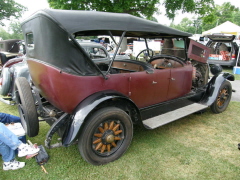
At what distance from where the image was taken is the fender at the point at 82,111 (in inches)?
83.4

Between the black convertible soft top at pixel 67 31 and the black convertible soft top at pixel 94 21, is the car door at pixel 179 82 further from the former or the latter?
the black convertible soft top at pixel 67 31

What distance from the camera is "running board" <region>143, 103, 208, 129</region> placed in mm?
2840

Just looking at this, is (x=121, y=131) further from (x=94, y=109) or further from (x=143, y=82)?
(x=143, y=82)

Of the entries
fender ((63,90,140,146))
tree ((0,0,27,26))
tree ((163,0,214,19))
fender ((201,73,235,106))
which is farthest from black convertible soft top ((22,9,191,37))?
tree ((0,0,27,26))

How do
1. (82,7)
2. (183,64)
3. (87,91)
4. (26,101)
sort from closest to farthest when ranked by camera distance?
(87,91), (26,101), (183,64), (82,7)

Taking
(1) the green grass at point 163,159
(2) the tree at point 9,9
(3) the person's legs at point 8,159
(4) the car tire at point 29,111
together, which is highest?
(2) the tree at point 9,9

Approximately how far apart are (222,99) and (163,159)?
2559 millimetres

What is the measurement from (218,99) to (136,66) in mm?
2268

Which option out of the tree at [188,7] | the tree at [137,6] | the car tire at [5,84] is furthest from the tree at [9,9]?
the car tire at [5,84]

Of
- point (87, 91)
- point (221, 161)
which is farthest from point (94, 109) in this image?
point (221, 161)

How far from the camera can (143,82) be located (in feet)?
9.41

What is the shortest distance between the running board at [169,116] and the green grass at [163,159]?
0.36 metres

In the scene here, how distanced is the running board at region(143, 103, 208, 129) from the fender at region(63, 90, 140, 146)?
2.77 feet

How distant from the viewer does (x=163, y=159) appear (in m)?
2.60
